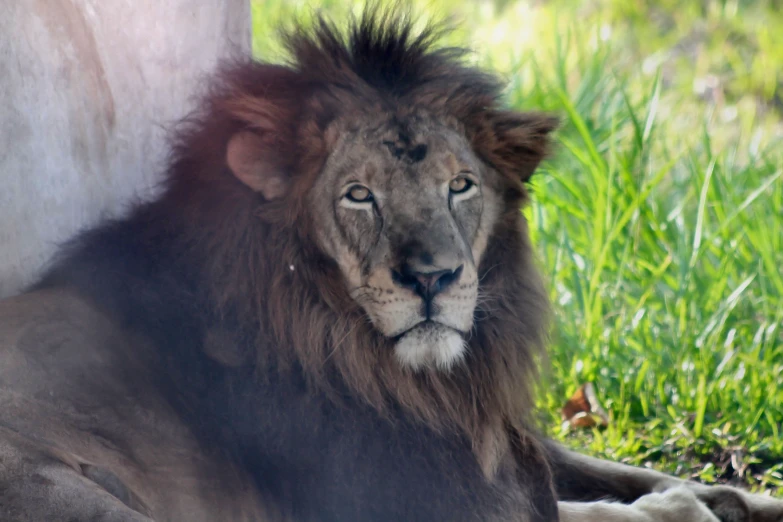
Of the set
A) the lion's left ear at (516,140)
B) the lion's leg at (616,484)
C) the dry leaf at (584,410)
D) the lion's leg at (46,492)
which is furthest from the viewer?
the dry leaf at (584,410)

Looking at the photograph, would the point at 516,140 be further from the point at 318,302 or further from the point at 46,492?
the point at 46,492

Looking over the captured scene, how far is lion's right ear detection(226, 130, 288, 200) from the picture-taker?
102 inches

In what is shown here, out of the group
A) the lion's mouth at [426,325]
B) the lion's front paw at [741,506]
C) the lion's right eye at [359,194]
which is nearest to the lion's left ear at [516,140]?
the lion's right eye at [359,194]

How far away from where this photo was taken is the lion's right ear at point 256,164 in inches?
102

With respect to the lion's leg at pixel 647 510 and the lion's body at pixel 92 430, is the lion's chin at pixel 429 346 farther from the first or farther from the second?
the lion's leg at pixel 647 510

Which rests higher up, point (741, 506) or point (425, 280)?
point (425, 280)

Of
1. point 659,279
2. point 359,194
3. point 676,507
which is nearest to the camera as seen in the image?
point 359,194

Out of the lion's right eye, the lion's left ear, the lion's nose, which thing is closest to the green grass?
the lion's left ear

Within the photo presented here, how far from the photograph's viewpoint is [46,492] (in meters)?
1.96

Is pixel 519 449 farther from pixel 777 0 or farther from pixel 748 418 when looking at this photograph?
pixel 777 0

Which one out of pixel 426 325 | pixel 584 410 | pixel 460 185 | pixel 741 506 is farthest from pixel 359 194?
pixel 584 410

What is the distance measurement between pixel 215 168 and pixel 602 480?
166 cm

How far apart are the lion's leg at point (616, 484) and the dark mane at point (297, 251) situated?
2.22 feet

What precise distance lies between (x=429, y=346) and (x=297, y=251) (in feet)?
1.43
